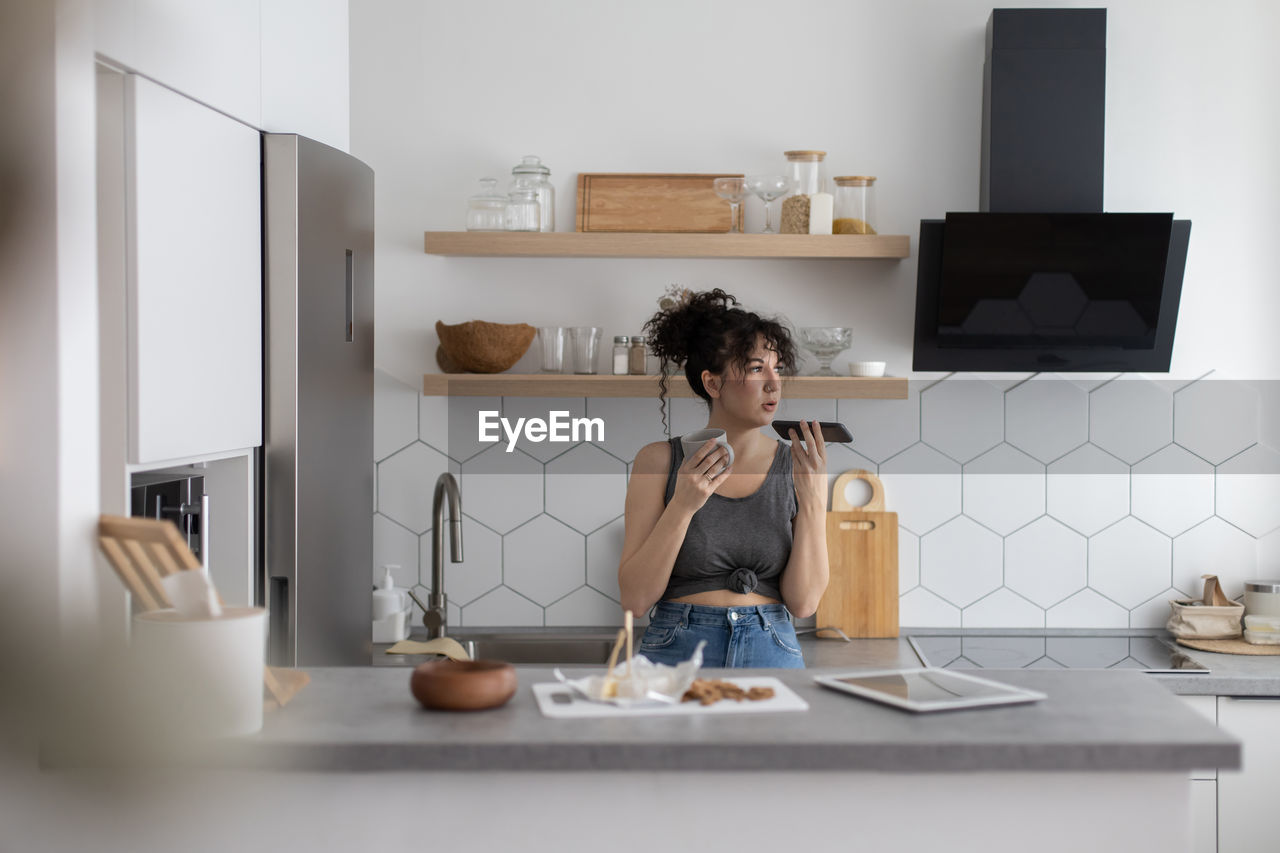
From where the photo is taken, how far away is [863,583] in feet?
9.66

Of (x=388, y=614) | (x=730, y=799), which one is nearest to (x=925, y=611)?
(x=388, y=614)

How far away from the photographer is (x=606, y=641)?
2939 mm

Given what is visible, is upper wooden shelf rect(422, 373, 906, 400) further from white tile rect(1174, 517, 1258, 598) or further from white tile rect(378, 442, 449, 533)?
white tile rect(1174, 517, 1258, 598)

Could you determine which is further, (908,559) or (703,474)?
(908,559)

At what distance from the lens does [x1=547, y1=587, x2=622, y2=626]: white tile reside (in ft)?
9.95

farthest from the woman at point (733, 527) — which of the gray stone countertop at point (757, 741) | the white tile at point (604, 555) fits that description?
the gray stone countertop at point (757, 741)

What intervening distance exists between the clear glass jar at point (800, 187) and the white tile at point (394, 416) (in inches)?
43.2

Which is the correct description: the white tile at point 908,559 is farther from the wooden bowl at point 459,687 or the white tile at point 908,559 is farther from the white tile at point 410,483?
the wooden bowl at point 459,687

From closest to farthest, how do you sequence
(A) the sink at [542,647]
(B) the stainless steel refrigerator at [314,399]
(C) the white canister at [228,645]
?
(C) the white canister at [228,645], (B) the stainless steel refrigerator at [314,399], (A) the sink at [542,647]

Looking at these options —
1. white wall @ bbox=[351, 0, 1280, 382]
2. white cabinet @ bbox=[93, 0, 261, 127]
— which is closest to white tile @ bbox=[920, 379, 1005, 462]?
white wall @ bbox=[351, 0, 1280, 382]

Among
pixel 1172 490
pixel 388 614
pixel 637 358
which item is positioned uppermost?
pixel 637 358

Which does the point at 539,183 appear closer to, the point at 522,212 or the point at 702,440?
the point at 522,212

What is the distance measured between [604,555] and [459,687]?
5.80ft

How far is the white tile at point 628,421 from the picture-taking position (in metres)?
3.03
